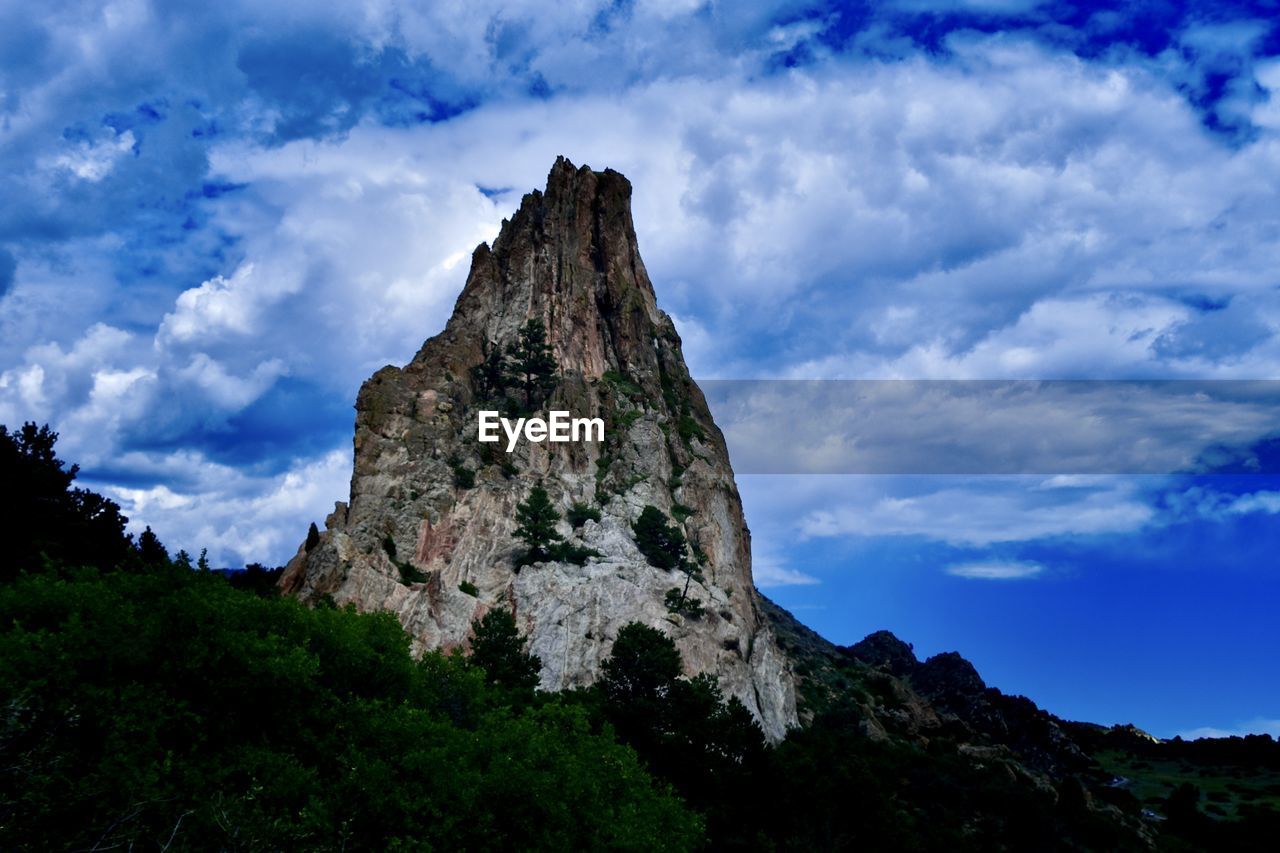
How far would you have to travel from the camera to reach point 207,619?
30219mm

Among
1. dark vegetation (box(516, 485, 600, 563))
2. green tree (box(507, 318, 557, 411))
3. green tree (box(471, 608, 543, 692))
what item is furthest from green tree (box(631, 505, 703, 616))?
green tree (box(507, 318, 557, 411))

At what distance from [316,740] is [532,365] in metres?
79.6

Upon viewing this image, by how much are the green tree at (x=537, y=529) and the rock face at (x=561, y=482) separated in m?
1.33

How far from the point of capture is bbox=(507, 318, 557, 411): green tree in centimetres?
10569

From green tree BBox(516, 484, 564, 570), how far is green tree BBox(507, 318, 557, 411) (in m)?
21.2

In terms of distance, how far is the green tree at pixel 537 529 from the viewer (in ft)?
266

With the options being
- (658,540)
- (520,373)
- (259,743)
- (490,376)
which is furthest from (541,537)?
(259,743)

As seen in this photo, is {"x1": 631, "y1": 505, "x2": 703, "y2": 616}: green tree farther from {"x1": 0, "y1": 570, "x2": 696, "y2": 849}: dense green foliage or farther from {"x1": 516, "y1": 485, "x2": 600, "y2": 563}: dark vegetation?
{"x1": 0, "y1": 570, "x2": 696, "y2": 849}: dense green foliage

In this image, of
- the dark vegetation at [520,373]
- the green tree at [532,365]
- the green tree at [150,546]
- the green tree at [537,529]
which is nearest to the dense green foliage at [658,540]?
the green tree at [537,529]

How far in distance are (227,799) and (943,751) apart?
93060 mm

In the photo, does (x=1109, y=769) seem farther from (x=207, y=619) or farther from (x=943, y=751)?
(x=207, y=619)

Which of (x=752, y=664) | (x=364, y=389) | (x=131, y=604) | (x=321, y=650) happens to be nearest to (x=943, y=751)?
(x=752, y=664)

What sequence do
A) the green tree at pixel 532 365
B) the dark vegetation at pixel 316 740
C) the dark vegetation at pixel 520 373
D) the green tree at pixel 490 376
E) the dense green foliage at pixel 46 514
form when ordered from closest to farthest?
1. the dark vegetation at pixel 316 740
2. the dense green foliage at pixel 46 514
3. the dark vegetation at pixel 520 373
4. the green tree at pixel 490 376
5. the green tree at pixel 532 365

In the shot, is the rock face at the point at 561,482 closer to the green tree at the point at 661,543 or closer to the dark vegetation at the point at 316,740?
the green tree at the point at 661,543
